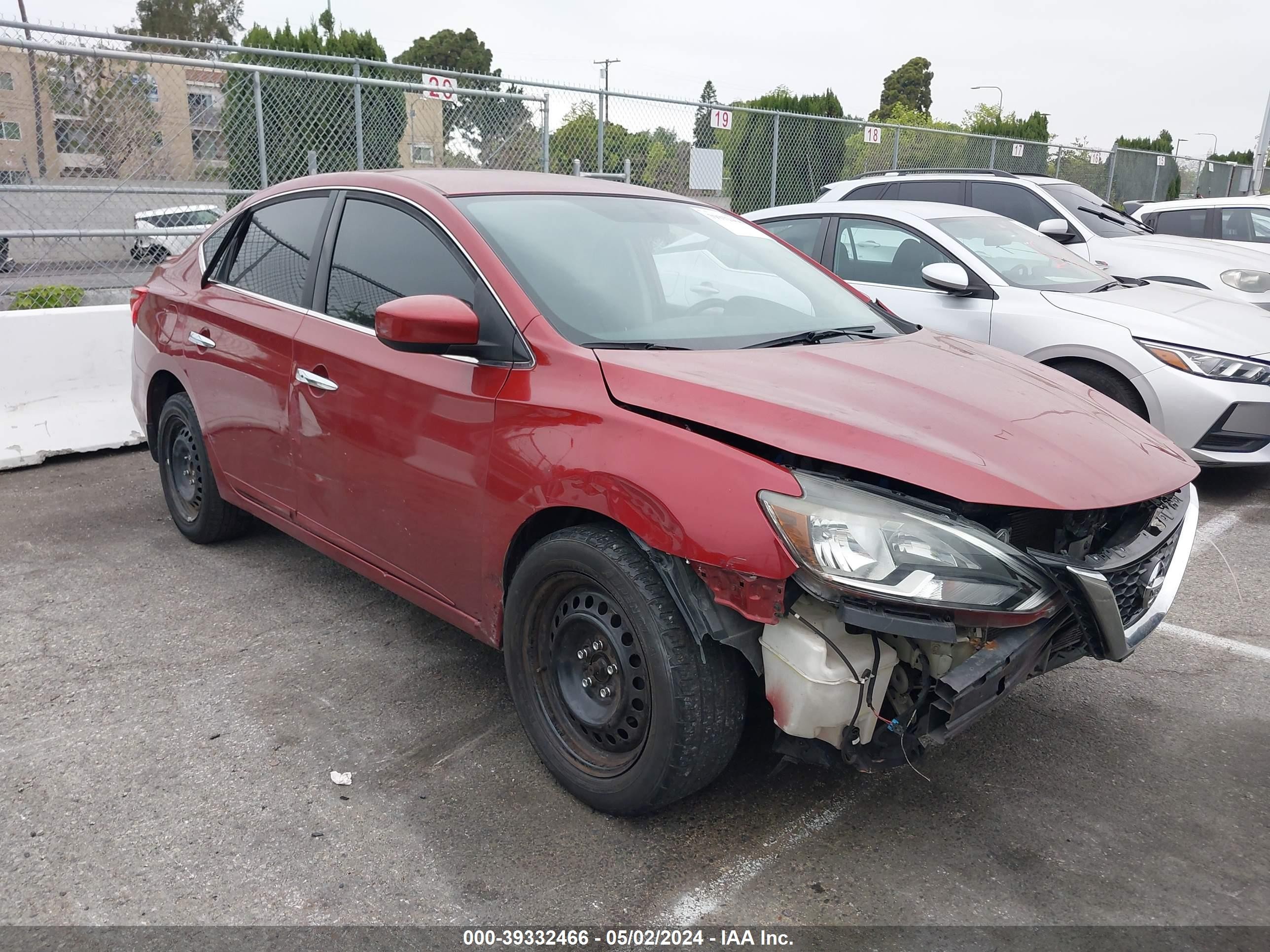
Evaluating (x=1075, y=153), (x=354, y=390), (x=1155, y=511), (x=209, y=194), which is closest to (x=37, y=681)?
(x=354, y=390)

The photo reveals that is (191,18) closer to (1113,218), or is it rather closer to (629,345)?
(1113,218)

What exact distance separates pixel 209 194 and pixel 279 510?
181 inches

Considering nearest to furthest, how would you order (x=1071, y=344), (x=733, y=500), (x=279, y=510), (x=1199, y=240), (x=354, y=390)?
(x=733, y=500) < (x=354, y=390) < (x=279, y=510) < (x=1071, y=344) < (x=1199, y=240)

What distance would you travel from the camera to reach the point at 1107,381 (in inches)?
224

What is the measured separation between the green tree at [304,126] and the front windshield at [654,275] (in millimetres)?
4571

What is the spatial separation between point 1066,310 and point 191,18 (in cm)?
5486

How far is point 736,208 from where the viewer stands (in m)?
12.9

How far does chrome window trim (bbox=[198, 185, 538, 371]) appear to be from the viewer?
2.86 meters

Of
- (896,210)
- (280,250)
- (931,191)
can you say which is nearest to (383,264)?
(280,250)

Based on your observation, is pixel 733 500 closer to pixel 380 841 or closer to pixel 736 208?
pixel 380 841

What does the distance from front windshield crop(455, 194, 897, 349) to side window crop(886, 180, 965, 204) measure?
Result: 19.5 ft

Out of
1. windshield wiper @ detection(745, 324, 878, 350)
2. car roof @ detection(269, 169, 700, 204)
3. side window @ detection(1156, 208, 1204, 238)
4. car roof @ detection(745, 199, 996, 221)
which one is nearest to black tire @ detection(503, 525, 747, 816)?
windshield wiper @ detection(745, 324, 878, 350)

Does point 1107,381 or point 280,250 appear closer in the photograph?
point 280,250

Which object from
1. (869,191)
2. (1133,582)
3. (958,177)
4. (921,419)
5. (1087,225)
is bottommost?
(1133,582)
